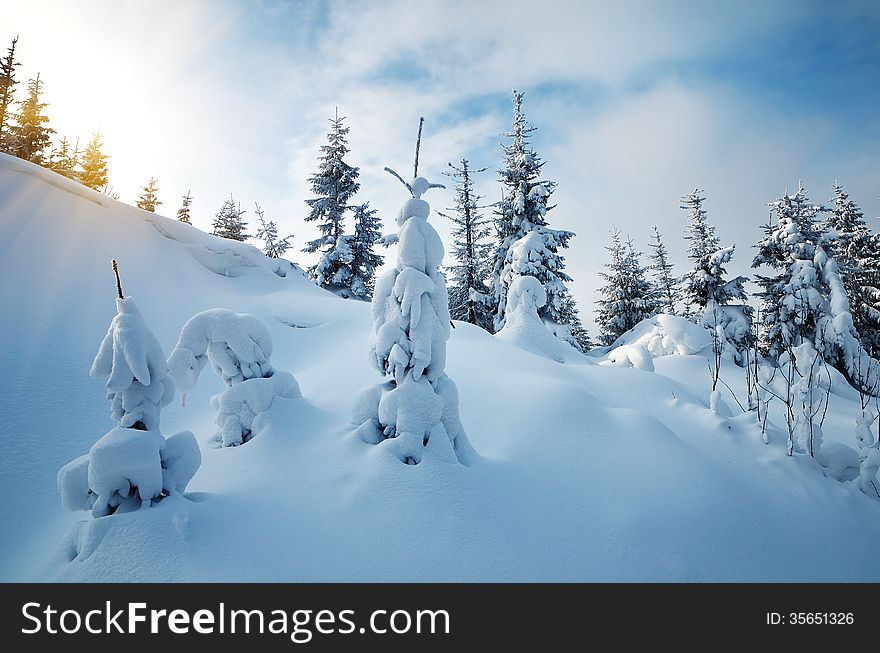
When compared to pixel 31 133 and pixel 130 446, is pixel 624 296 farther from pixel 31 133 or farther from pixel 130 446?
pixel 31 133

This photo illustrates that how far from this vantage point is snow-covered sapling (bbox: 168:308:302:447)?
19.8 ft

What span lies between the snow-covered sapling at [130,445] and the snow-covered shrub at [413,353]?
220 centimetres

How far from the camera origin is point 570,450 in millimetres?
5980

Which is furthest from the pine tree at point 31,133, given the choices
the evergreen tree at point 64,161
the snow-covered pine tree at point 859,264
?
the snow-covered pine tree at point 859,264

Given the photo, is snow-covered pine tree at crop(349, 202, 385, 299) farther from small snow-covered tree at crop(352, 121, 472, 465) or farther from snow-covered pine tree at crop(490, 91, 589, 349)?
small snow-covered tree at crop(352, 121, 472, 465)

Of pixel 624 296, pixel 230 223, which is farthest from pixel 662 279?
pixel 230 223

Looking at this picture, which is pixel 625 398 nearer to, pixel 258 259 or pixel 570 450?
pixel 570 450

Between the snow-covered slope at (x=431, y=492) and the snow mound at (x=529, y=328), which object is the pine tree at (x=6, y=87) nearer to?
the snow-covered slope at (x=431, y=492)

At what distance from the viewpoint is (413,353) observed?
555 centimetres

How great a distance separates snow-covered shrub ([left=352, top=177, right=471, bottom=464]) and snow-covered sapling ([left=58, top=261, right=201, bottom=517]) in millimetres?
2201

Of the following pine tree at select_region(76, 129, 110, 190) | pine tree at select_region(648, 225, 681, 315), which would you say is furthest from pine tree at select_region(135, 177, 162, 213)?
pine tree at select_region(648, 225, 681, 315)

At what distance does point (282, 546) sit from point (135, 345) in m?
2.54

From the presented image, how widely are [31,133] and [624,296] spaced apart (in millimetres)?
40526
